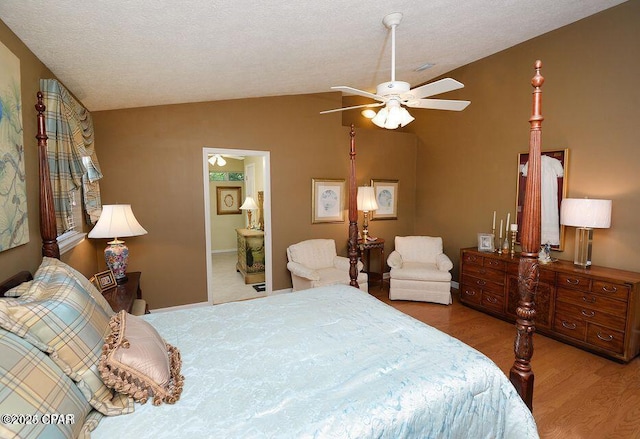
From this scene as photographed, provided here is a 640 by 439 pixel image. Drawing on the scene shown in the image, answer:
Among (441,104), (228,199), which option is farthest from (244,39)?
(228,199)

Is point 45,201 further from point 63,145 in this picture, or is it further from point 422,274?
point 422,274

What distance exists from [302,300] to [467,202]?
3.35 m

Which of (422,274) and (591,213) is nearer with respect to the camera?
(591,213)

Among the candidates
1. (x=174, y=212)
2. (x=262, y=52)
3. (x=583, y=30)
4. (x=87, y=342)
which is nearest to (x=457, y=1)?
(x=262, y=52)

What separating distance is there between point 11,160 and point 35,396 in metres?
1.31

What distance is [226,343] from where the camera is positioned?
5.60 ft

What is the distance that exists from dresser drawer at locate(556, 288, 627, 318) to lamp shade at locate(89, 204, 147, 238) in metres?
4.16

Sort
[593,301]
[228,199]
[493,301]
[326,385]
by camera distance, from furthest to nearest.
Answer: [228,199], [493,301], [593,301], [326,385]

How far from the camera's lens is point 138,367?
48.4 inches

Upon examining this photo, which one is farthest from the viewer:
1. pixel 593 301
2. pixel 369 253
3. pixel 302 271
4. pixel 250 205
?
pixel 250 205

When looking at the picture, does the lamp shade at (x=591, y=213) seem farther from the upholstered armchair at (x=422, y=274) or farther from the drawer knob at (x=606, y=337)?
the upholstered armchair at (x=422, y=274)

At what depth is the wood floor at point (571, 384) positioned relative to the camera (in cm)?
198

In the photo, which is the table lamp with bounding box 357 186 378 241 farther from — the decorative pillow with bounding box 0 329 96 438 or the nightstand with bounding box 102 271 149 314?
the decorative pillow with bounding box 0 329 96 438

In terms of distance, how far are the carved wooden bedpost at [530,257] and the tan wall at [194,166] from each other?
3252mm
